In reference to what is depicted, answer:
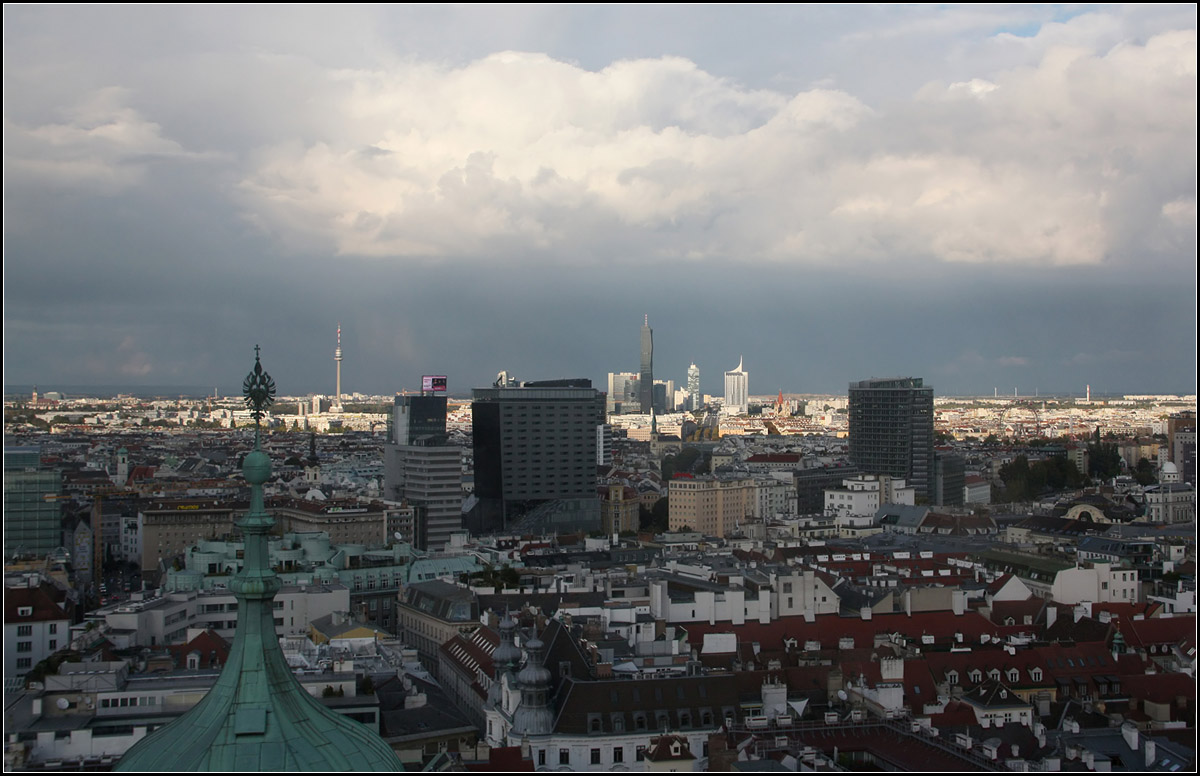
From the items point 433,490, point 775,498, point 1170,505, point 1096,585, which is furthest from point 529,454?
point 1096,585

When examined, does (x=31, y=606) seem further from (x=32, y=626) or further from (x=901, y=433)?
(x=901, y=433)

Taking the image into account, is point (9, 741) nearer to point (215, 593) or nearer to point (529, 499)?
point (215, 593)

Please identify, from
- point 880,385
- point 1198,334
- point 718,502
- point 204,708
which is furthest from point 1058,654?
point 880,385

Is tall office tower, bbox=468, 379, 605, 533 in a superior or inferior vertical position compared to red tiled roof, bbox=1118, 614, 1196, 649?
superior

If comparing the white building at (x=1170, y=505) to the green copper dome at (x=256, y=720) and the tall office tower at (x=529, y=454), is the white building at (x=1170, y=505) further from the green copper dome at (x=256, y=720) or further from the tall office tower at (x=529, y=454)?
the green copper dome at (x=256, y=720)

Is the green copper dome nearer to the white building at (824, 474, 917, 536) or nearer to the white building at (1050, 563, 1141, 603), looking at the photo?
the white building at (1050, 563, 1141, 603)

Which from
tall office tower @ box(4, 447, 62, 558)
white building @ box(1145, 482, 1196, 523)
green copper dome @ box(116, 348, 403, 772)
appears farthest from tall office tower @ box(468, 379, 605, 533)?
green copper dome @ box(116, 348, 403, 772)

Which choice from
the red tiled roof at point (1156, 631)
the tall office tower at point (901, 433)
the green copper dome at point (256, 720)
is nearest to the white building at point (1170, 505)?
the tall office tower at point (901, 433)
